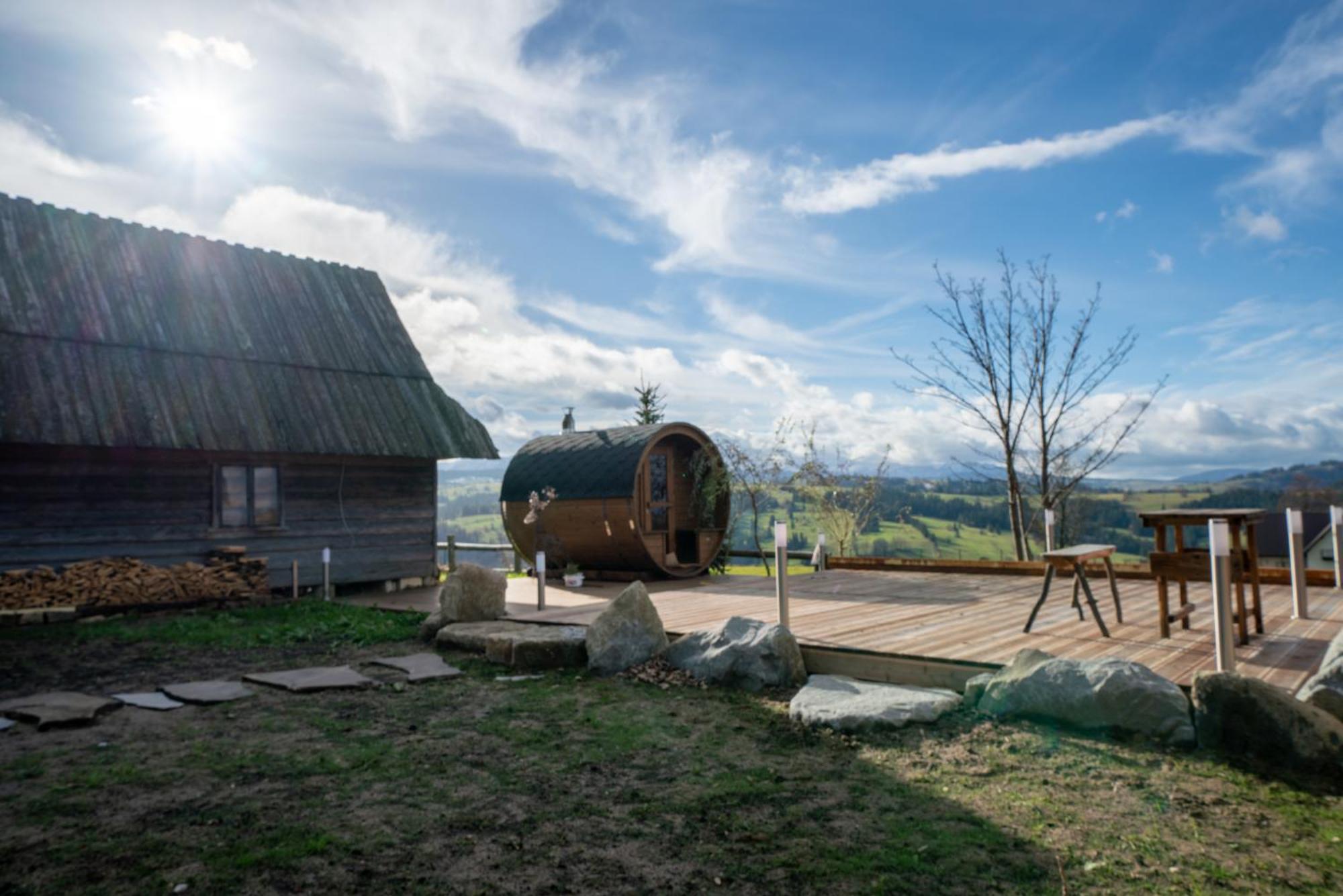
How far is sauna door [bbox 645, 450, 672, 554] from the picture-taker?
13.8 metres

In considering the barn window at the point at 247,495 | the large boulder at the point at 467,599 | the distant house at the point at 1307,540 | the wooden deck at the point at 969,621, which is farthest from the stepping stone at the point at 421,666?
the distant house at the point at 1307,540

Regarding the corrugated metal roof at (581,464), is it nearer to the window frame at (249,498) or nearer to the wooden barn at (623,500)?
the wooden barn at (623,500)

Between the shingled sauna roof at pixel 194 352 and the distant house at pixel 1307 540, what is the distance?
104 ft

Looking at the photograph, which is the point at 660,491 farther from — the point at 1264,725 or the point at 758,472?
the point at 1264,725

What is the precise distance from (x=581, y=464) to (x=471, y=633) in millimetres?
5678

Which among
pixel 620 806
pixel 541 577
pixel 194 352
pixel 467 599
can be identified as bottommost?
pixel 620 806

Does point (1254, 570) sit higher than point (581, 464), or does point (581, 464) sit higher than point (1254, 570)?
point (581, 464)

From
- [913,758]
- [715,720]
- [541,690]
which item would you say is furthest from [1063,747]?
[541,690]

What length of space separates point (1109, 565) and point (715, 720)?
133 inches

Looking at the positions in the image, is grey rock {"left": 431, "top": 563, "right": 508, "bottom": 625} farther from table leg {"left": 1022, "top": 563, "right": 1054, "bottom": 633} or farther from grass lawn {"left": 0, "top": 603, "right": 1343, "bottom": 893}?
table leg {"left": 1022, "top": 563, "right": 1054, "bottom": 633}

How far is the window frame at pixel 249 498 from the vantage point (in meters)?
11.4

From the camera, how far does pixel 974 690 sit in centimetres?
530

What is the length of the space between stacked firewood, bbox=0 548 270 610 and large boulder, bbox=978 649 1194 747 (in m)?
9.85

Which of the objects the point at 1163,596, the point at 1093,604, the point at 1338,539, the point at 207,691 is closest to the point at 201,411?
the point at 207,691
